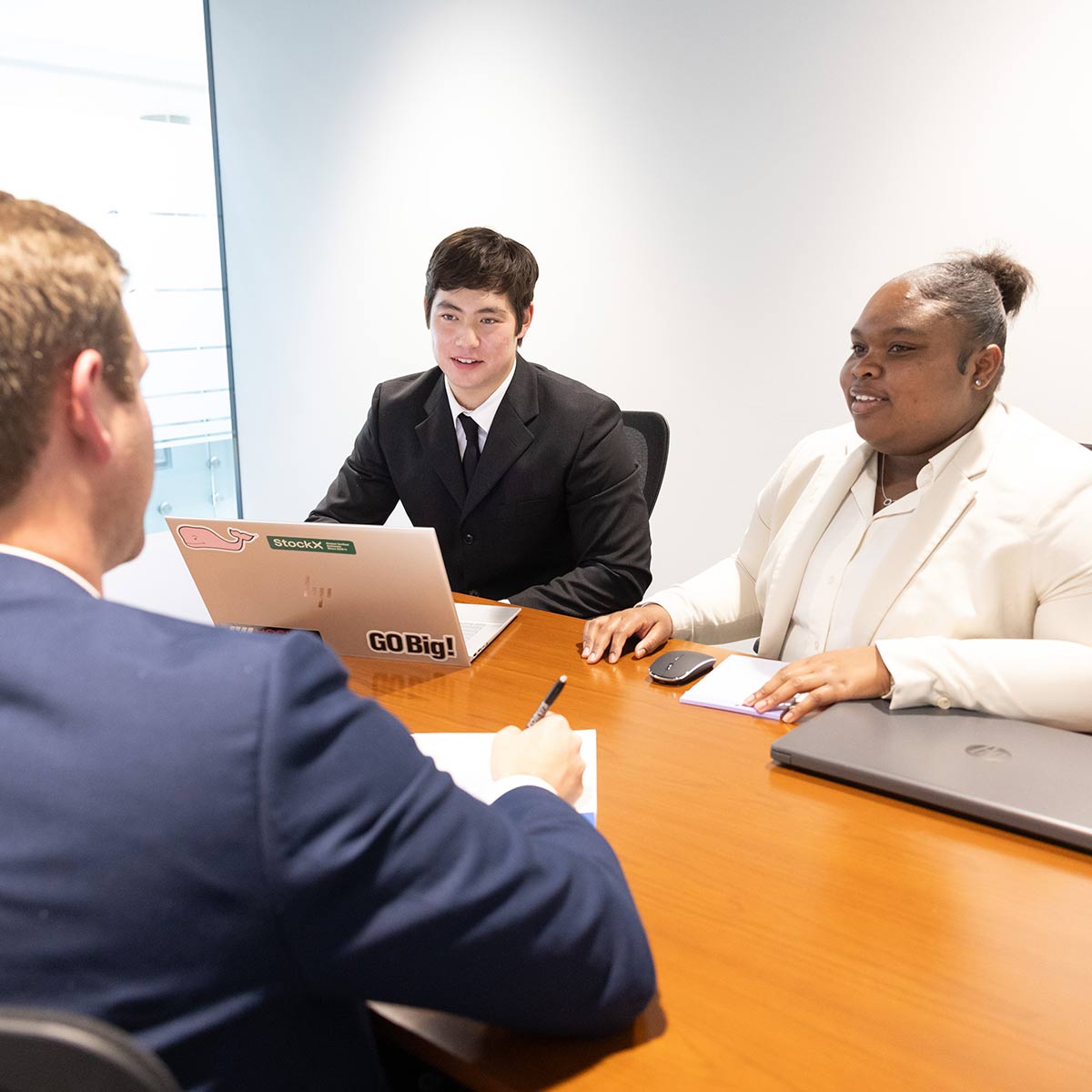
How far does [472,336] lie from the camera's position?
94.0 inches

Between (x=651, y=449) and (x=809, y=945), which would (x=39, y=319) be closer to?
(x=809, y=945)

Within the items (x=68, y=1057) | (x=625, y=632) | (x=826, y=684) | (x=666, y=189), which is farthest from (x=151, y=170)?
(x=68, y=1057)

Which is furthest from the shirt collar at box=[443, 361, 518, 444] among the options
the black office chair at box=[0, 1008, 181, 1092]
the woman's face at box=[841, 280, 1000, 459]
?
the black office chair at box=[0, 1008, 181, 1092]

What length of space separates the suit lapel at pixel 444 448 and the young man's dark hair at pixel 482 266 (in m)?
0.27

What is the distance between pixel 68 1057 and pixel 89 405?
0.45 m

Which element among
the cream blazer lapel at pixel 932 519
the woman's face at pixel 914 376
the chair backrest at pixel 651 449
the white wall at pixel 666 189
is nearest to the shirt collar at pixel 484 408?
the chair backrest at pixel 651 449

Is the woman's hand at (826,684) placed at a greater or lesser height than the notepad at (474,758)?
greater

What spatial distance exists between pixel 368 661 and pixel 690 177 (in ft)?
7.55

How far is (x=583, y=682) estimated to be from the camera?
168 centimetres

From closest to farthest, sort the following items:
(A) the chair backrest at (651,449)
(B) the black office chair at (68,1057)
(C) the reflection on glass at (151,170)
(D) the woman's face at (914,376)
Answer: (B) the black office chair at (68,1057), (D) the woman's face at (914,376), (A) the chair backrest at (651,449), (C) the reflection on glass at (151,170)

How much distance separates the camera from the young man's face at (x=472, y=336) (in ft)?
7.86

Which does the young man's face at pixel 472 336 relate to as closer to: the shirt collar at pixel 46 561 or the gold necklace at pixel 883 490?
the gold necklace at pixel 883 490

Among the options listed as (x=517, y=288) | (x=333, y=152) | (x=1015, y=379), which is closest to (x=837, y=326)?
(x=1015, y=379)

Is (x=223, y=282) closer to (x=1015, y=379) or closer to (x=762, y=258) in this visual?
(x=762, y=258)
